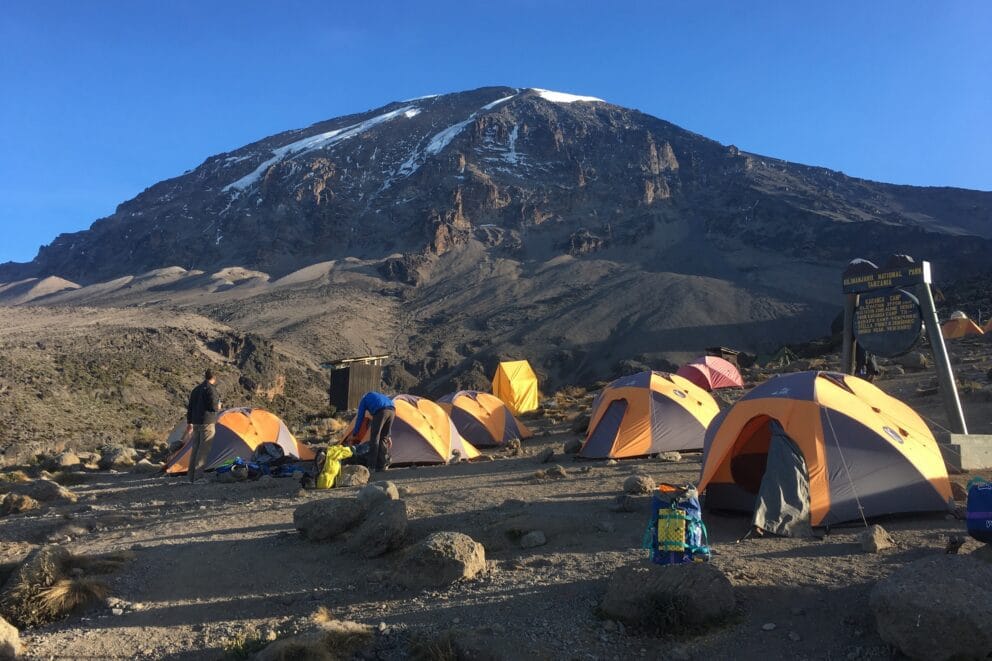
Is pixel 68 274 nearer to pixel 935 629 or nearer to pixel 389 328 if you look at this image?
pixel 389 328

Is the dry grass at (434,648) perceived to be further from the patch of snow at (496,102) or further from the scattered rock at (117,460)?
the patch of snow at (496,102)

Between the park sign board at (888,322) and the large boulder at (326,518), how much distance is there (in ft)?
26.2

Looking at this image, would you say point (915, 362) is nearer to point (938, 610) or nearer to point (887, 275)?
point (887, 275)

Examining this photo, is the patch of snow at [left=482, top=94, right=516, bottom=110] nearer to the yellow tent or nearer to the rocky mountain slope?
the rocky mountain slope

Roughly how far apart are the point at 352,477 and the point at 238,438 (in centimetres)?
383

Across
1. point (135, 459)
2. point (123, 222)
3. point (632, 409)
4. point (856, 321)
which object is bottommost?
point (135, 459)

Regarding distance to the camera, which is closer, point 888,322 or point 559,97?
point 888,322

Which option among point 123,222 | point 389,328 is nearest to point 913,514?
point 389,328

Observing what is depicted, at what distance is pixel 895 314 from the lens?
9.75 meters

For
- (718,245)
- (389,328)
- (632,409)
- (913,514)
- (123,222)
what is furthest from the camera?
(123,222)

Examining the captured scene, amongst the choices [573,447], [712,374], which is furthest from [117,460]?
[712,374]

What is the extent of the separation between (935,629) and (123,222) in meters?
135

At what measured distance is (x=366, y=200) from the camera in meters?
106

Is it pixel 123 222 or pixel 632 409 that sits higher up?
pixel 123 222
